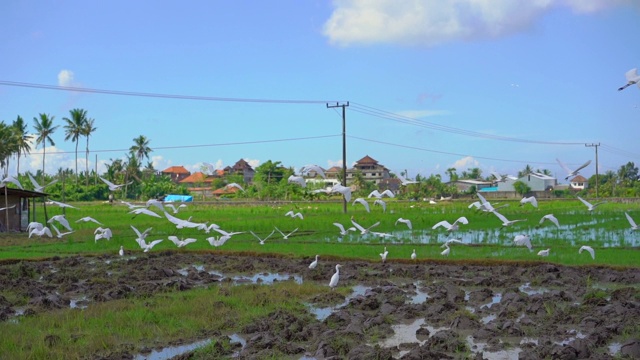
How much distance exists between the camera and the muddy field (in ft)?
24.9

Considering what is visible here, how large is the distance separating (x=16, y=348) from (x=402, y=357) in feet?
14.4

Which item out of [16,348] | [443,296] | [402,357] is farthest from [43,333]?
[443,296]

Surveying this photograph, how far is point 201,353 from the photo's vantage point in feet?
23.9

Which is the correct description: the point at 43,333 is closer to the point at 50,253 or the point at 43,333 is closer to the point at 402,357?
the point at 402,357

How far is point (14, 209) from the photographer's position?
25.3 meters

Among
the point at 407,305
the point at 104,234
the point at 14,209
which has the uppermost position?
the point at 14,209

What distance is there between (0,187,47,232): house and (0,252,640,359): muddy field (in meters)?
9.15

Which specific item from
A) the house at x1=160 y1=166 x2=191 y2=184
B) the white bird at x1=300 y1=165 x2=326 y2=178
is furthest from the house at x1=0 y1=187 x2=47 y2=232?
the house at x1=160 y1=166 x2=191 y2=184

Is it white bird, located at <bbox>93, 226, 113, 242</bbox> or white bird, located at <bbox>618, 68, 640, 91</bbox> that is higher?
white bird, located at <bbox>618, 68, 640, 91</bbox>

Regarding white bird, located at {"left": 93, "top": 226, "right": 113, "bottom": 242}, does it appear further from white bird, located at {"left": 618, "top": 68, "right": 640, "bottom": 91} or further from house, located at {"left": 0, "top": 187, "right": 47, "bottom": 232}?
white bird, located at {"left": 618, "top": 68, "right": 640, "bottom": 91}

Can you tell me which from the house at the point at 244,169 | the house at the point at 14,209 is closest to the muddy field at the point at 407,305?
the house at the point at 14,209

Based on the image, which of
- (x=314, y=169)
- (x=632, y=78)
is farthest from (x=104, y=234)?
(x=632, y=78)

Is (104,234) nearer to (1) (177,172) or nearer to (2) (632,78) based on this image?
(2) (632,78)

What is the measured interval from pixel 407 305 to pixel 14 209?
20.1m
